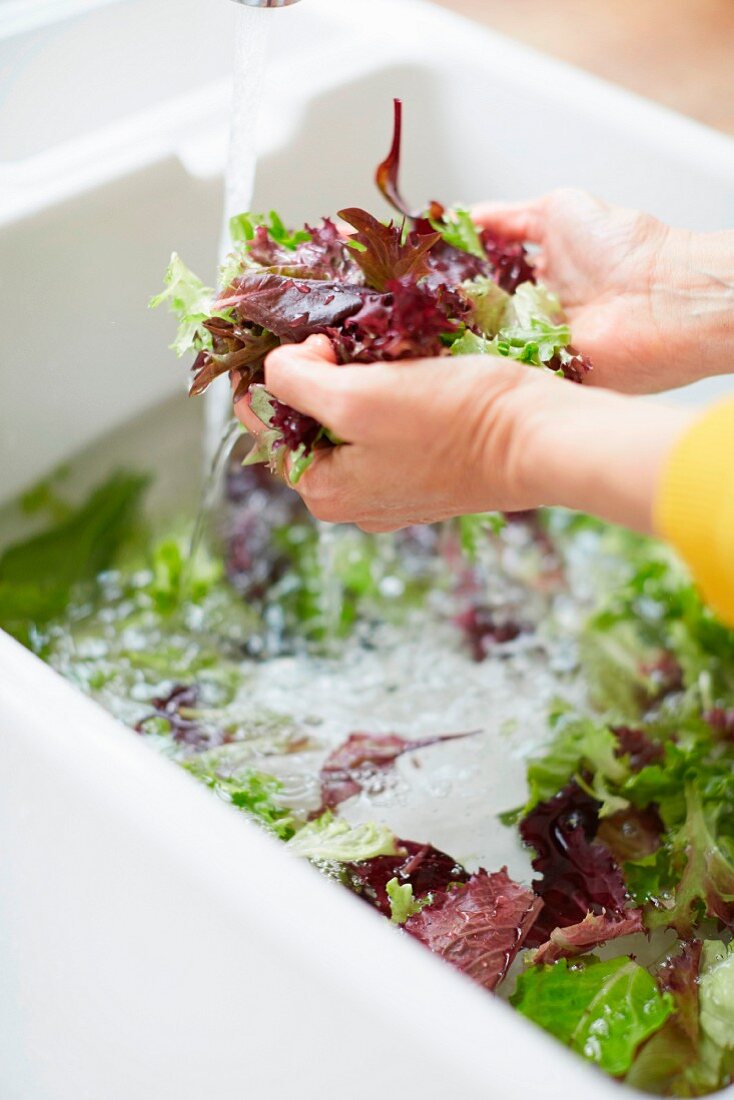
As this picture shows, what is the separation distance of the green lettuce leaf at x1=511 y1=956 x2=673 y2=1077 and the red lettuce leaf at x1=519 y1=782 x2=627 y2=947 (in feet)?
0.18

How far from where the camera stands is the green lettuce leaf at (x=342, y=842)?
0.89 m

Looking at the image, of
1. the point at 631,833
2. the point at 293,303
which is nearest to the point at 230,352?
the point at 293,303

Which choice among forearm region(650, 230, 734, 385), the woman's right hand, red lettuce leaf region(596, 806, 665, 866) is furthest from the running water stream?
red lettuce leaf region(596, 806, 665, 866)

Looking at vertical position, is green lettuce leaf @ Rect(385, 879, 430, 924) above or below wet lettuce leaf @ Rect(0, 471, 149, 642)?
above

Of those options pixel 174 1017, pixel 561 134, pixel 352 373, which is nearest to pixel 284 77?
pixel 561 134

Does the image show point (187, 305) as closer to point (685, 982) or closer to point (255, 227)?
point (255, 227)

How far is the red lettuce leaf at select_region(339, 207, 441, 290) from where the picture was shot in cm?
85

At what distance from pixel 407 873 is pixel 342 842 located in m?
0.06

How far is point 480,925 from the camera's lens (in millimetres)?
843

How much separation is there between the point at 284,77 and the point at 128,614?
26.6 inches

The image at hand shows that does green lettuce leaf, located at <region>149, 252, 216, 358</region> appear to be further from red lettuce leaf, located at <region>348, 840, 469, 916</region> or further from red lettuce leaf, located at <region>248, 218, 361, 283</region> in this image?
red lettuce leaf, located at <region>348, 840, 469, 916</region>

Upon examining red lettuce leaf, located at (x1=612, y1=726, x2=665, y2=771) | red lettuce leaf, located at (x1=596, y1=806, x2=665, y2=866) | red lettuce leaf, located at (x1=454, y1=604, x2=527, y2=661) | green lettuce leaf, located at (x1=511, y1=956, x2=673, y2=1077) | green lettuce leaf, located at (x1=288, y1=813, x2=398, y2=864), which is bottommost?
red lettuce leaf, located at (x1=454, y1=604, x2=527, y2=661)

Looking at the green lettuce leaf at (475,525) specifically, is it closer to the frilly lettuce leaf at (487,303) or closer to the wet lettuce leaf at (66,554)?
the frilly lettuce leaf at (487,303)

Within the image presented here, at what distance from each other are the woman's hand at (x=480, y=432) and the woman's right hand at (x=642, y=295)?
35 cm
